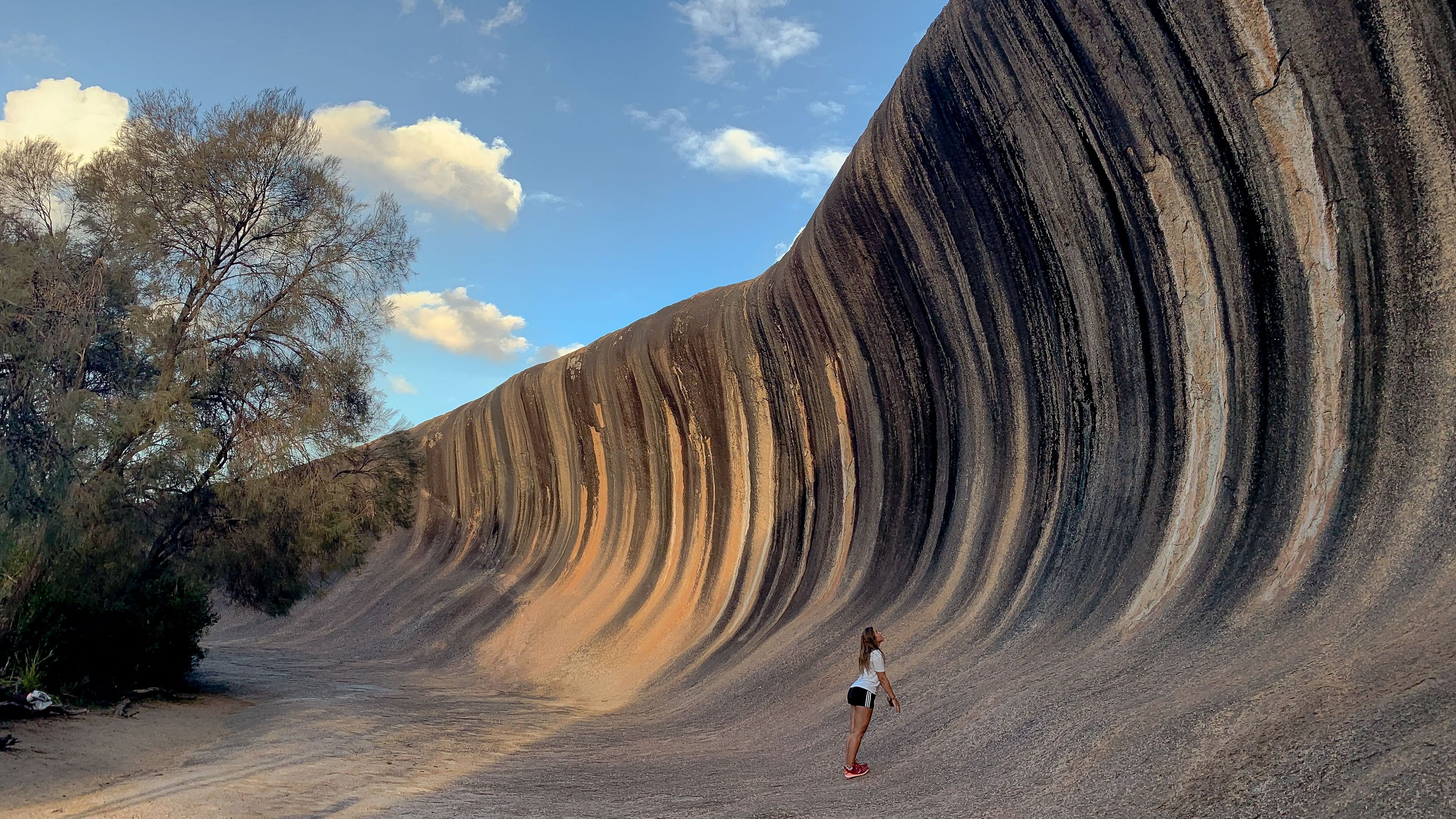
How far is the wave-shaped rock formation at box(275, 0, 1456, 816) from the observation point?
5.05 m

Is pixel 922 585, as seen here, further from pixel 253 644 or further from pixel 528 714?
pixel 253 644

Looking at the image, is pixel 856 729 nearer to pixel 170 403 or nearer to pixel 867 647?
pixel 867 647

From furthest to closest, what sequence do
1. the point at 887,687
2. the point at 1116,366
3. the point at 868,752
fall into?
the point at 1116,366, the point at 868,752, the point at 887,687

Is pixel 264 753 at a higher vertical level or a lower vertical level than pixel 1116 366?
lower

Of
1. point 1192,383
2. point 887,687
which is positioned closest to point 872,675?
point 887,687

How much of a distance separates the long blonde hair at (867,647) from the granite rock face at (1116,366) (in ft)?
5.06

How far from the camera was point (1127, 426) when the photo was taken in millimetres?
8141

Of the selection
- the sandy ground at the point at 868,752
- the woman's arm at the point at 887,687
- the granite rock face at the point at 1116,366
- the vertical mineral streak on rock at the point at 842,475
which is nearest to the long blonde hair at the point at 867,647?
the woman's arm at the point at 887,687

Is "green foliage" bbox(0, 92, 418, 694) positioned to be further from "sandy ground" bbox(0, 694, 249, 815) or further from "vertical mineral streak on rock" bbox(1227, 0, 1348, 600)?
"vertical mineral streak on rock" bbox(1227, 0, 1348, 600)

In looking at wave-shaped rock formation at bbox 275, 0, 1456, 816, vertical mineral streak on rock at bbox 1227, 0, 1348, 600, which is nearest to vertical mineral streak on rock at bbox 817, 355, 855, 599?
wave-shaped rock formation at bbox 275, 0, 1456, 816

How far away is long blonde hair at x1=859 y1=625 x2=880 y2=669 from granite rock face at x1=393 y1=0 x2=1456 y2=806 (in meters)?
1.54

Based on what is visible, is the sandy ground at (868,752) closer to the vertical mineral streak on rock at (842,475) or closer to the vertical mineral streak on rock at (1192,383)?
the vertical mineral streak on rock at (1192,383)

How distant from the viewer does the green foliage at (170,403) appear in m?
10.4

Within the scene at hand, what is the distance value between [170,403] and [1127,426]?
1073 centimetres
